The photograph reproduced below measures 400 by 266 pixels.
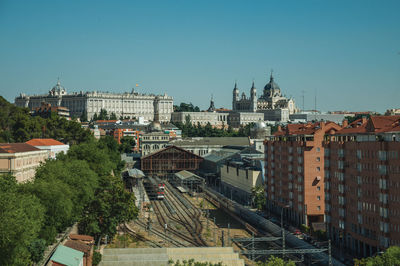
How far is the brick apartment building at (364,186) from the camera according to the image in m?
50.2

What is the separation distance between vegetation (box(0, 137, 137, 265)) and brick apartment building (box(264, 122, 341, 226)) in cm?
2061

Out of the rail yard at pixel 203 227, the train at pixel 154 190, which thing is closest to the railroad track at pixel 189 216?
the rail yard at pixel 203 227

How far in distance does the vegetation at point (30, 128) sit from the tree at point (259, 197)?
44.5 meters

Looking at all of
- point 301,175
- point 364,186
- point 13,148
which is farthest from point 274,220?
point 13,148

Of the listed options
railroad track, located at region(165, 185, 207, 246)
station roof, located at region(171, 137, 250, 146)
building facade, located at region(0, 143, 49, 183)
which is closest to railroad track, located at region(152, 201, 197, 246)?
railroad track, located at region(165, 185, 207, 246)

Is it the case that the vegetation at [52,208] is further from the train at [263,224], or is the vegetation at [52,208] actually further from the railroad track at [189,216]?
the train at [263,224]

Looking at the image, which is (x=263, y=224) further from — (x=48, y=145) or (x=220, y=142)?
(x=220, y=142)

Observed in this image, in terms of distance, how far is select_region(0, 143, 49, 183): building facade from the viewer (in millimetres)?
65438

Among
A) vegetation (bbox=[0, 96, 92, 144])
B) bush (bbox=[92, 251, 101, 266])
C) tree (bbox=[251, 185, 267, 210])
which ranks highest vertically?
vegetation (bbox=[0, 96, 92, 144])

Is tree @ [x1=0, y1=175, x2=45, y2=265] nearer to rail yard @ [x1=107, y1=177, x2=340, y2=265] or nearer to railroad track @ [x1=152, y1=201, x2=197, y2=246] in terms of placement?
rail yard @ [x1=107, y1=177, x2=340, y2=265]

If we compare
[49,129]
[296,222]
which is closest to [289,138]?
[296,222]

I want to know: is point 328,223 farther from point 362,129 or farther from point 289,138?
point 289,138

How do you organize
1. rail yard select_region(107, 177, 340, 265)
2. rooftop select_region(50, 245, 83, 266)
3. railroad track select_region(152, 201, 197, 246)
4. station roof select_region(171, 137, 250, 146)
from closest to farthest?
rooftop select_region(50, 245, 83, 266), rail yard select_region(107, 177, 340, 265), railroad track select_region(152, 201, 197, 246), station roof select_region(171, 137, 250, 146)

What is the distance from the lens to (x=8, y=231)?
35.9 metres
